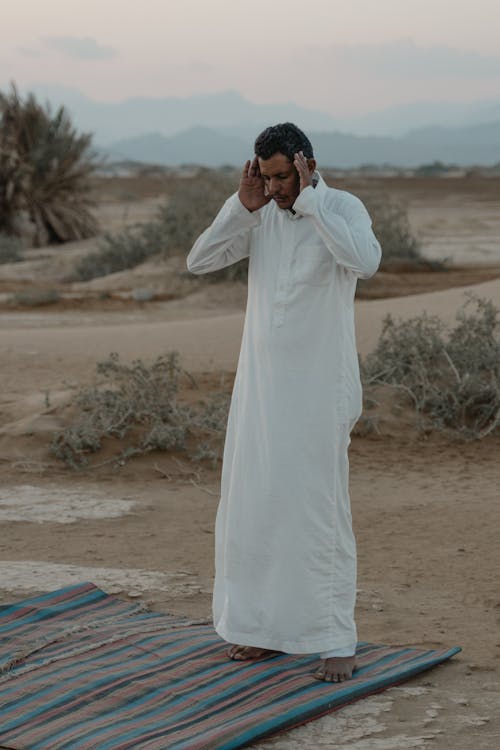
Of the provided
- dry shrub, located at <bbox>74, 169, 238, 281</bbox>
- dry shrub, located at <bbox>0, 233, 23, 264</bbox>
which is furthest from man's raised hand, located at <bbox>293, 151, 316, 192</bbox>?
dry shrub, located at <bbox>0, 233, 23, 264</bbox>

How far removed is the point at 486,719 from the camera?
377 cm

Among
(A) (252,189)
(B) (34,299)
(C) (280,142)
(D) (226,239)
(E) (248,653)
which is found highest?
(C) (280,142)

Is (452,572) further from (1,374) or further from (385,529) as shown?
(1,374)

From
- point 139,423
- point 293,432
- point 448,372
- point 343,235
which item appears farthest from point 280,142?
point 448,372

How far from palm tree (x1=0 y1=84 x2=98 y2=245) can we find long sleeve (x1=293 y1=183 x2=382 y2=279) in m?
16.7

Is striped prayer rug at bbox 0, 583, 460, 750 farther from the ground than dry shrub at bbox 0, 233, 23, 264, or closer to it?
closer to it

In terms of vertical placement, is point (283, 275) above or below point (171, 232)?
above

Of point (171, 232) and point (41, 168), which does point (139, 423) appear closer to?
point (171, 232)

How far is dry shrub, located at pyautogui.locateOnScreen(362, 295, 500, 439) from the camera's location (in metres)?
8.36

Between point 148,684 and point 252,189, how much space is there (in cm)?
159

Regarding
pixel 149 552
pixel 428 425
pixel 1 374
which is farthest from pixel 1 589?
pixel 1 374

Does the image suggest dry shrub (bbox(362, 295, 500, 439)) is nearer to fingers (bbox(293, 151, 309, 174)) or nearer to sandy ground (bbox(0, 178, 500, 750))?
sandy ground (bbox(0, 178, 500, 750))

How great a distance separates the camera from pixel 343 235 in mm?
3818

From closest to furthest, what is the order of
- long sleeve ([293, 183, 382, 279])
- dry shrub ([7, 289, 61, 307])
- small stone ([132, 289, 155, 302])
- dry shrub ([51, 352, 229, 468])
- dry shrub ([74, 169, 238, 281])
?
long sleeve ([293, 183, 382, 279])
dry shrub ([51, 352, 229, 468])
dry shrub ([7, 289, 61, 307])
small stone ([132, 289, 155, 302])
dry shrub ([74, 169, 238, 281])
